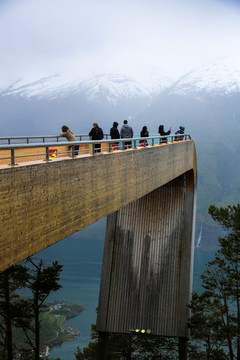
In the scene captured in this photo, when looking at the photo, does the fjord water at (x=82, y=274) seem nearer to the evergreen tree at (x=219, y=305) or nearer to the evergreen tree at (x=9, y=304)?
the evergreen tree at (x=219, y=305)

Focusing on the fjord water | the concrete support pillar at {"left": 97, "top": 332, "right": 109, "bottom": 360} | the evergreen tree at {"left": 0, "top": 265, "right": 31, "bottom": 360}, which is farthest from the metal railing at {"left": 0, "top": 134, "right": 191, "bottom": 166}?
the fjord water

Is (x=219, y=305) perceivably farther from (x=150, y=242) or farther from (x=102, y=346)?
(x=102, y=346)

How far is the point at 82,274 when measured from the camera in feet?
262

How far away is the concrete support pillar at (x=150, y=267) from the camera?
1645 centimetres

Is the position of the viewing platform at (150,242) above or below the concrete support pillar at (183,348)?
above

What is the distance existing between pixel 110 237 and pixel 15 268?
144 inches

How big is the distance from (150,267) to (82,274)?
213ft

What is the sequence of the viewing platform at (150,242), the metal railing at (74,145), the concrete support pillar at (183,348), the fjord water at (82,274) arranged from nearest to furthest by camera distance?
the metal railing at (74,145) → the viewing platform at (150,242) → the concrete support pillar at (183,348) → the fjord water at (82,274)

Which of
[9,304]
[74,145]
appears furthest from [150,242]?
Result: [74,145]

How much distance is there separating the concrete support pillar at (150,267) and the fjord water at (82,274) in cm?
2677

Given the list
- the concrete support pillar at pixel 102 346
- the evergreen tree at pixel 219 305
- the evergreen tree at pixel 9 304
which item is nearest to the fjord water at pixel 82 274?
the concrete support pillar at pixel 102 346

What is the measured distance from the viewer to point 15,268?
50.5 feet

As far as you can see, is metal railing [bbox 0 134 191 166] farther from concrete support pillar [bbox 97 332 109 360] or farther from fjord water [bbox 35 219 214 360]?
fjord water [bbox 35 219 214 360]

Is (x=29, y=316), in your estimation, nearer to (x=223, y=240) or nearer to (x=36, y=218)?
(x=223, y=240)
